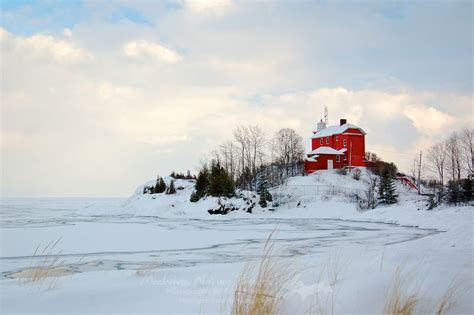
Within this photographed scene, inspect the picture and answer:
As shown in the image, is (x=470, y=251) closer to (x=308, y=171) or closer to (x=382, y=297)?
(x=382, y=297)

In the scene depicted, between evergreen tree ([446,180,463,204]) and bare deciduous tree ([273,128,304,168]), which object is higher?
bare deciduous tree ([273,128,304,168])

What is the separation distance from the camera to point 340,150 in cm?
4838

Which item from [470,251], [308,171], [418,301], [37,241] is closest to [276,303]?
[418,301]

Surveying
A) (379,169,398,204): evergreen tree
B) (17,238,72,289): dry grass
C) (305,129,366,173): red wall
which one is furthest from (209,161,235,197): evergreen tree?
(17,238,72,289): dry grass

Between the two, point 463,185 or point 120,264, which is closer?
point 120,264

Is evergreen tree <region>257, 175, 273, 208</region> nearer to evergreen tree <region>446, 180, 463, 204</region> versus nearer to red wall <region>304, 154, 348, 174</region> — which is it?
red wall <region>304, 154, 348, 174</region>

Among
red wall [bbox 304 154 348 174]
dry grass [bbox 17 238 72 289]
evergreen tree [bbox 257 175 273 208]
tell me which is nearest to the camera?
dry grass [bbox 17 238 72 289]

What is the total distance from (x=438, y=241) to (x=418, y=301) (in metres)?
7.01

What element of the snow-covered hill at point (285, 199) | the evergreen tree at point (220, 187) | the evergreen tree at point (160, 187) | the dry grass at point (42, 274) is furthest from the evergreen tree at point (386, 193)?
the dry grass at point (42, 274)

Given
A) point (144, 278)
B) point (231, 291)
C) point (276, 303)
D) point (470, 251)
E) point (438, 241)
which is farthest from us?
point (438, 241)

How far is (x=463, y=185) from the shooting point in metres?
26.5

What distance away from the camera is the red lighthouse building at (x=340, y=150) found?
46750 millimetres

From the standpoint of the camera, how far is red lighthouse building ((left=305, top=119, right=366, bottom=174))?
46.8m

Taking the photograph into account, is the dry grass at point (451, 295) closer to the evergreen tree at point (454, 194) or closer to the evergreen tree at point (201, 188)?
the evergreen tree at point (454, 194)
